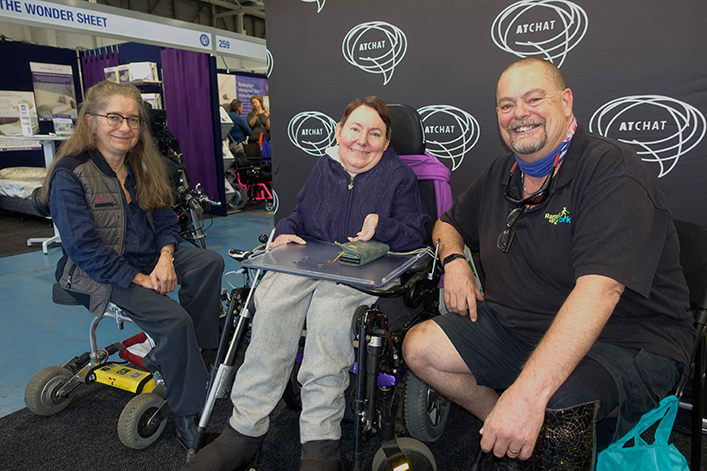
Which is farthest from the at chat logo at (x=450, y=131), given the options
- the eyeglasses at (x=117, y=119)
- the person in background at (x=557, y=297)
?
the eyeglasses at (x=117, y=119)

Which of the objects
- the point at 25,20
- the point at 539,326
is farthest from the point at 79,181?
the point at 25,20

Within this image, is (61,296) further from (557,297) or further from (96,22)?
(96,22)

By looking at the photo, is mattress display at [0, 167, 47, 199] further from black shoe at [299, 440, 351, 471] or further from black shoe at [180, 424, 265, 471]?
black shoe at [299, 440, 351, 471]

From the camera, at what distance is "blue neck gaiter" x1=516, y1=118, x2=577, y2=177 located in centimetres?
143

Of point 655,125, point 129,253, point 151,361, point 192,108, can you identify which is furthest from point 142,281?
point 192,108

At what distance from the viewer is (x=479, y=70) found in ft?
8.17

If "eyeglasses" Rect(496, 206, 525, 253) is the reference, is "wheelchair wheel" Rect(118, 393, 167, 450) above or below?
below

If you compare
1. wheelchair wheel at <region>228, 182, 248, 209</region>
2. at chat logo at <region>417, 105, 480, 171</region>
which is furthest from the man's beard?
wheelchair wheel at <region>228, 182, 248, 209</region>

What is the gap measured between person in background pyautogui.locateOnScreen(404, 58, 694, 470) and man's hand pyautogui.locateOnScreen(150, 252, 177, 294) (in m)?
1.00

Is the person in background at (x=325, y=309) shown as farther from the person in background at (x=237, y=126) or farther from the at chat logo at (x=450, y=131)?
the person in background at (x=237, y=126)

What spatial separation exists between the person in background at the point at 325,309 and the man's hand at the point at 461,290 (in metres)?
0.23

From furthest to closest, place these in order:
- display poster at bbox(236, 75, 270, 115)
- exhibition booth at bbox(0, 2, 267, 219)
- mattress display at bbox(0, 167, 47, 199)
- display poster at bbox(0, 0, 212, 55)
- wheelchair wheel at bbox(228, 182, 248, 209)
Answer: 1. display poster at bbox(236, 75, 270, 115)
2. wheelchair wheel at bbox(228, 182, 248, 209)
3. exhibition booth at bbox(0, 2, 267, 219)
4. mattress display at bbox(0, 167, 47, 199)
5. display poster at bbox(0, 0, 212, 55)

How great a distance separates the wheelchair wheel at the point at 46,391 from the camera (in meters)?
1.89

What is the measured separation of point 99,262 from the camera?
1715 mm
